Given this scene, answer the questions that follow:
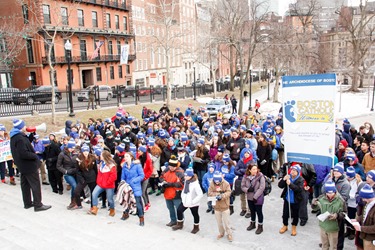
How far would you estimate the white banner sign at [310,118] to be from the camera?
6.85 metres

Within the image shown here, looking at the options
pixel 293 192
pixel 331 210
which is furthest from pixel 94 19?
pixel 331 210

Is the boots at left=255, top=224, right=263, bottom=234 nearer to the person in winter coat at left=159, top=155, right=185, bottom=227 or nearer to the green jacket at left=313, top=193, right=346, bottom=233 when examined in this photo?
the green jacket at left=313, top=193, right=346, bottom=233

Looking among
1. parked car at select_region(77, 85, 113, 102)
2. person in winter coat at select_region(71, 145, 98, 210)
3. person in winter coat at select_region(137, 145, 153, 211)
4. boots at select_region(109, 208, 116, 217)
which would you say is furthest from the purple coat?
parked car at select_region(77, 85, 113, 102)

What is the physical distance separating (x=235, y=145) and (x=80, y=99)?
22636 mm

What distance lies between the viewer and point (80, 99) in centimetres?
2980

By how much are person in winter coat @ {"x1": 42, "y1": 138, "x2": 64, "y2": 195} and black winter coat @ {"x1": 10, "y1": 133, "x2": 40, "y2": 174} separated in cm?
201

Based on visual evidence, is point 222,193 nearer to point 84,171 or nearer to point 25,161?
point 84,171

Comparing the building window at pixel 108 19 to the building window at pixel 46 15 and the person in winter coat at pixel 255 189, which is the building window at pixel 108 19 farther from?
the person in winter coat at pixel 255 189

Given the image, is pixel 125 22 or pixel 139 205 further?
pixel 125 22

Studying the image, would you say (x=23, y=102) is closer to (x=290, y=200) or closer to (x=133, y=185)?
(x=133, y=185)

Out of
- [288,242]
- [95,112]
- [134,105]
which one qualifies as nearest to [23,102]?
[95,112]

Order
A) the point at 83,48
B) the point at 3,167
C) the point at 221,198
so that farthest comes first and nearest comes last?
the point at 83,48 → the point at 3,167 → the point at 221,198

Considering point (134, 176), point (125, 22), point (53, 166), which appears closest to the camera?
point (134, 176)

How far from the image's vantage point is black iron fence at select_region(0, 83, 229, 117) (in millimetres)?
19766
